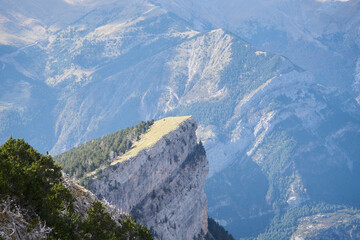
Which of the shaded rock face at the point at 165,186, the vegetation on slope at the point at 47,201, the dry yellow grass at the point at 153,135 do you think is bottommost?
the vegetation on slope at the point at 47,201

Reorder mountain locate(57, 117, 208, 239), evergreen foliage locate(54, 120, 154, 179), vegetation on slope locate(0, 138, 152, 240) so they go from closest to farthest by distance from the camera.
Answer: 1. vegetation on slope locate(0, 138, 152, 240)
2. mountain locate(57, 117, 208, 239)
3. evergreen foliage locate(54, 120, 154, 179)

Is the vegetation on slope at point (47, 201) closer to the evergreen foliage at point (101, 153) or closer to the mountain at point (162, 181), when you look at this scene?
the mountain at point (162, 181)

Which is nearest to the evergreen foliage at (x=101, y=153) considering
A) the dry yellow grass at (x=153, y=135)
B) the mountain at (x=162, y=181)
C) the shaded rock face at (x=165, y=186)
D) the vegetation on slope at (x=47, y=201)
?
the mountain at (x=162, y=181)

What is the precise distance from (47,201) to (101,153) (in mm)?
120461

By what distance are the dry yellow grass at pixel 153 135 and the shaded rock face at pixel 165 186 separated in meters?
2.10

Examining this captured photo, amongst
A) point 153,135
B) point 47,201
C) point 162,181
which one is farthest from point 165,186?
point 47,201

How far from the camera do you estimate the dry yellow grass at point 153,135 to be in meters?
155

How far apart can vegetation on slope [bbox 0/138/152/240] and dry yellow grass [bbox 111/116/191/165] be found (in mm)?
101413

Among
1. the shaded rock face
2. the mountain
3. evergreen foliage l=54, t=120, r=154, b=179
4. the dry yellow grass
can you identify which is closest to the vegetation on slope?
the mountain

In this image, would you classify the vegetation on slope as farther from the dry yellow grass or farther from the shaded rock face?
the dry yellow grass

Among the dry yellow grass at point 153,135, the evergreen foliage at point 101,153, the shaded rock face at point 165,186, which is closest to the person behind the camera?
the shaded rock face at point 165,186

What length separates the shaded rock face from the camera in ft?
467

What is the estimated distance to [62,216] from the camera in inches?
1516

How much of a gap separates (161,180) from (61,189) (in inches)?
4987
